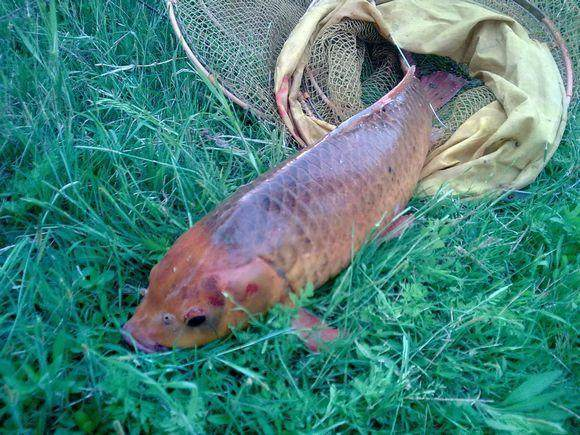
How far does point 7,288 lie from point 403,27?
93.5 inches

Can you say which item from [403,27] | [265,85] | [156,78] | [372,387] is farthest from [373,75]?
[372,387]

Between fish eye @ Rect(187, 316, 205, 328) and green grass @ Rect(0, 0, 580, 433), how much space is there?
0.10 metres

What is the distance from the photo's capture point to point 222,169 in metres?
2.14

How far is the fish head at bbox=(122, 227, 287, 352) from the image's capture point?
1.48 metres

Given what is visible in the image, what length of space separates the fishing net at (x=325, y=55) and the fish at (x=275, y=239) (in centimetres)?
46

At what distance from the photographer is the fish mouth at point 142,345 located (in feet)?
4.90

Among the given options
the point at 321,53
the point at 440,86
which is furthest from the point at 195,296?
the point at 440,86

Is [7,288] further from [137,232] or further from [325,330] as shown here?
[325,330]

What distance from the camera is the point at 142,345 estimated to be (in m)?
1.50

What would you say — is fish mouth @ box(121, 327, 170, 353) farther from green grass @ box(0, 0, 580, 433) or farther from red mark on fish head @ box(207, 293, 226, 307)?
red mark on fish head @ box(207, 293, 226, 307)

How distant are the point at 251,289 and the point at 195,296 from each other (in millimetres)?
171

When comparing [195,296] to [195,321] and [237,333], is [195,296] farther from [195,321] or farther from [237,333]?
[237,333]

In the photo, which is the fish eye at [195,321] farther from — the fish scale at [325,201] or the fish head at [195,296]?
the fish scale at [325,201]

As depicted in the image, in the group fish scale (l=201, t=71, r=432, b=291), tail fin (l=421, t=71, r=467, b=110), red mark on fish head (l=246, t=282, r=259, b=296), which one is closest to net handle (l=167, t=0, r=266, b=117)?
fish scale (l=201, t=71, r=432, b=291)
